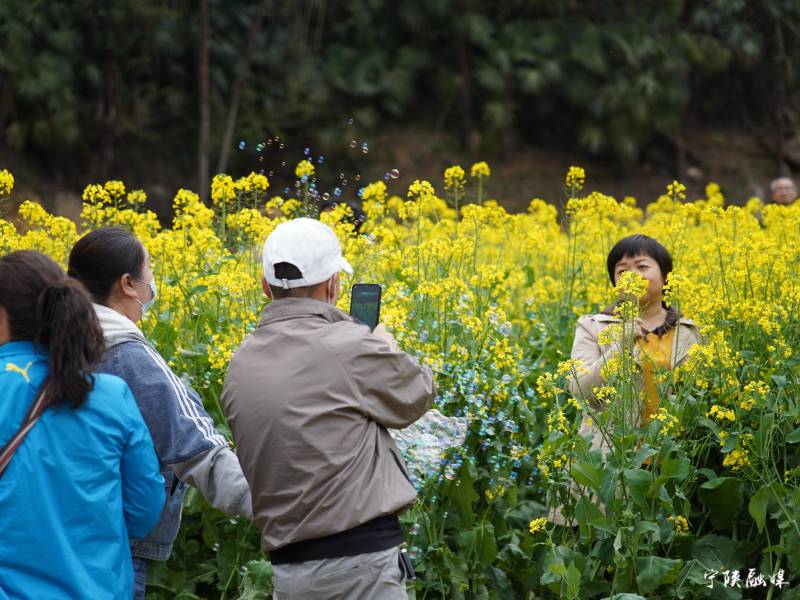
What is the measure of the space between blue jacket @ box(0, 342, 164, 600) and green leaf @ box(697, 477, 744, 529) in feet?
7.03

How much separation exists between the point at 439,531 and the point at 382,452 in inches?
57.7

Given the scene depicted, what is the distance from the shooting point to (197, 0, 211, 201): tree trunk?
17016mm

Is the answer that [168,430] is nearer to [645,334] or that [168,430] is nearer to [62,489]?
[62,489]

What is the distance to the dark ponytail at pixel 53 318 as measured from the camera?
232cm

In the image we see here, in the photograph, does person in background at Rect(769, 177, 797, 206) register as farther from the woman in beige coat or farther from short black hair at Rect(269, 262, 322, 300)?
short black hair at Rect(269, 262, 322, 300)

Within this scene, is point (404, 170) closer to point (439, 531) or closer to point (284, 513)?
point (439, 531)

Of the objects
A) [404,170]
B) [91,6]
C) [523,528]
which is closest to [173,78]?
[91,6]

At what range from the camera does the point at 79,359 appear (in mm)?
2338

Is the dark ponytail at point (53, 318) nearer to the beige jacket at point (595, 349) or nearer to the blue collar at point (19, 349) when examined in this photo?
the blue collar at point (19, 349)

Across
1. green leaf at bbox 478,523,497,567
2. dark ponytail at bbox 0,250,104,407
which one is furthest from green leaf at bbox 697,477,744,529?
dark ponytail at bbox 0,250,104,407

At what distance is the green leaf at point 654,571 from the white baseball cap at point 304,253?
162 centimetres

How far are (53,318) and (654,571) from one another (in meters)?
2.15

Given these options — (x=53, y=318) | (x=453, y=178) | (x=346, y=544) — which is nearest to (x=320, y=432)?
(x=346, y=544)

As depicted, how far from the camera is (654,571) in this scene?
3473 millimetres
